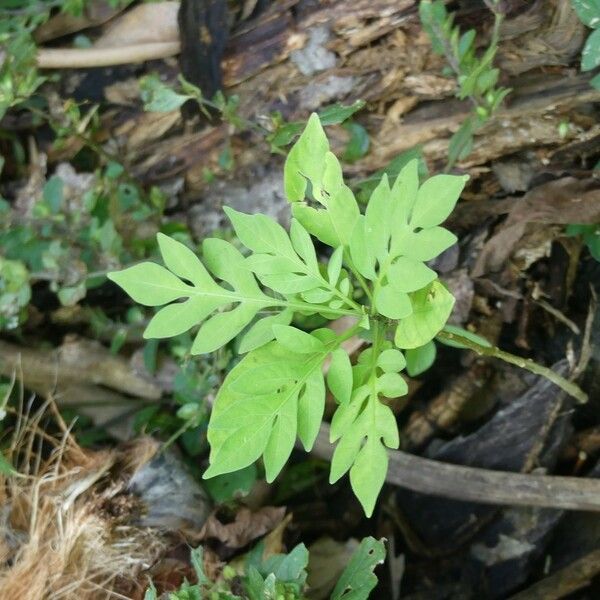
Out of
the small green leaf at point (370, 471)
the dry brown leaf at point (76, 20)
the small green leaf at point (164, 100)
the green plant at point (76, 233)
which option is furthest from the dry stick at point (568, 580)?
the dry brown leaf at point (76, 20)

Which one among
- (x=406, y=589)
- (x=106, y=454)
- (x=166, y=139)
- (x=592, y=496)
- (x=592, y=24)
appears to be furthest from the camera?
(x=166, y=139)

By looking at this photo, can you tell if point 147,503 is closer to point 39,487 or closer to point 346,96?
point 39,487

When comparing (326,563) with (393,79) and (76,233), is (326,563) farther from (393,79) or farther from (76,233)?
(393,79)

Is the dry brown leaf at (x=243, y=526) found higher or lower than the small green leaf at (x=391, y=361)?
lower

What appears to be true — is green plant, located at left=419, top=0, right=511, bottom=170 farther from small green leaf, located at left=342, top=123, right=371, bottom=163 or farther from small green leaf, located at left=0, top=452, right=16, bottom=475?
small green leaf, located at left=0, top=452, right=16, bottom=475

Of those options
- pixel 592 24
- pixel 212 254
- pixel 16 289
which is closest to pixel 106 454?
pixel 16 289

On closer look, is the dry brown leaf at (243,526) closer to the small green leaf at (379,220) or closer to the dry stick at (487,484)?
the dry stick at (487,484)

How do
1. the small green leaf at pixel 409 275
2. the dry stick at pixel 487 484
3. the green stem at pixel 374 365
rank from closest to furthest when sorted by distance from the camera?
the small green leaf at pixel 409 275 < the green stem at pixel 374 365 < the dry stick at pixel 487 484
